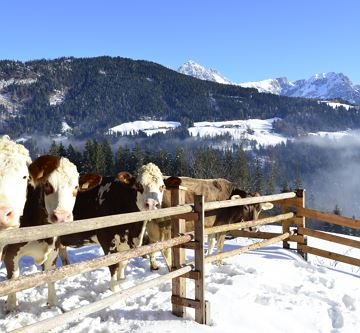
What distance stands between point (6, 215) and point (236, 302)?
348cm

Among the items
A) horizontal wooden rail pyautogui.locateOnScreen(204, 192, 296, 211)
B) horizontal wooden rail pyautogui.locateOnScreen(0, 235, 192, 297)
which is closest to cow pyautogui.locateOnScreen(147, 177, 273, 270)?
horizontal wooden rail pyautogui.locateOnScreen(204, 192, 296, 211)

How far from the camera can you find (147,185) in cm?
802

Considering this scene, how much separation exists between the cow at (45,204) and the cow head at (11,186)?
58cm

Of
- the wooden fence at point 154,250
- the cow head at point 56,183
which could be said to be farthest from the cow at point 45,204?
the wooden fence at point 154,250

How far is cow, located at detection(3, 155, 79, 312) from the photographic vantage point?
5.66 meters

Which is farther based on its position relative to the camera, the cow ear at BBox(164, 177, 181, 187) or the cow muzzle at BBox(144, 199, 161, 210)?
the cow muzzle at BBox(144, 199, 161, 210)

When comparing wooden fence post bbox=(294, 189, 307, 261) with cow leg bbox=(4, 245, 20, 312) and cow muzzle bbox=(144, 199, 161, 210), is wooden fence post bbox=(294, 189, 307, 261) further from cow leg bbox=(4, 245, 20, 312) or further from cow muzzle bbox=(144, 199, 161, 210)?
cow leg bbox=(4, 245, 20, 312)

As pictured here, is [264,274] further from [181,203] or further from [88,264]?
[88,264]

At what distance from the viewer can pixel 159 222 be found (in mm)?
9039

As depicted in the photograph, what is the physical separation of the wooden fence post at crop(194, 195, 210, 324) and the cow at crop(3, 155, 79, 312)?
158cm

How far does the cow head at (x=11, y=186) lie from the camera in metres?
4.07

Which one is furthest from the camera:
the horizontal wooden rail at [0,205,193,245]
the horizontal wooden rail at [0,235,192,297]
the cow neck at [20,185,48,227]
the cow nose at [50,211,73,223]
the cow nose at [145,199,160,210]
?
the cow nose at [145,199,160,210]

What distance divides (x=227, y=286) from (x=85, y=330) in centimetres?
240

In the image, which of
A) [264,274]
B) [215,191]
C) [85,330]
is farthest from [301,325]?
[215,191]
